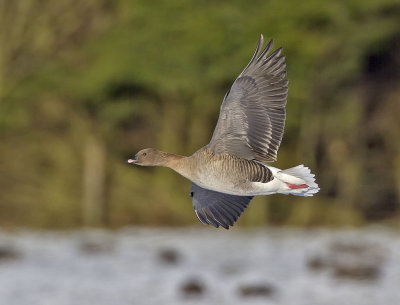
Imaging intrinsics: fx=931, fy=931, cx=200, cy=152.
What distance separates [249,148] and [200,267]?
17.6m

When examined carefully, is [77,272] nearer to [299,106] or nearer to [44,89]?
[44,89]

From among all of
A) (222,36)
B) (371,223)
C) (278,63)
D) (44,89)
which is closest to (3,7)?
(44,89)

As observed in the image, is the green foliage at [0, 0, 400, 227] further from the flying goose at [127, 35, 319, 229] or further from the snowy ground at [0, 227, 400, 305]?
the flying goose at [127, 35, 319, 229]

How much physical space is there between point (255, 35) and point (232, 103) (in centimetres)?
1527

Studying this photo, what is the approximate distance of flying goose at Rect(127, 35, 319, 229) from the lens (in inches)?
220

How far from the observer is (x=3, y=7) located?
2538cm

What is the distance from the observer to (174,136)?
2541 cm

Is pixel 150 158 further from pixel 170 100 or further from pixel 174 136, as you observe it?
pixel 174 136

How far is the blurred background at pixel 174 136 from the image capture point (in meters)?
22.0

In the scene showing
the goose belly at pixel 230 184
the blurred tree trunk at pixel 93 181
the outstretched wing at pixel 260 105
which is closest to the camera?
the goose belly at pixel 230 184

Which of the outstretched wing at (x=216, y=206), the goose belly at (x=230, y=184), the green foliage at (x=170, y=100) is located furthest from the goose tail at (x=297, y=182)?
the green foliage at (x=170, y=100)

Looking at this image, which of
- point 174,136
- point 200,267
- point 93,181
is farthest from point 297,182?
point 93,181

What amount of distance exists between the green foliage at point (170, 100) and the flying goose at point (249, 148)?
570 inches

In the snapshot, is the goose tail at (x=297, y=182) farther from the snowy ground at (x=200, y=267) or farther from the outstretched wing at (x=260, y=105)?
the snowy ground at (x=200, y=267)
